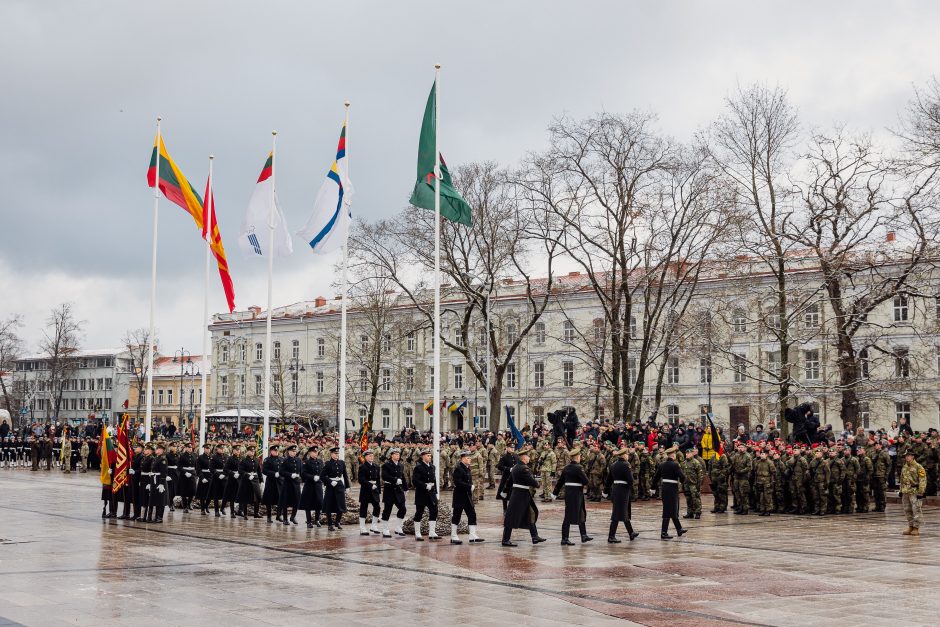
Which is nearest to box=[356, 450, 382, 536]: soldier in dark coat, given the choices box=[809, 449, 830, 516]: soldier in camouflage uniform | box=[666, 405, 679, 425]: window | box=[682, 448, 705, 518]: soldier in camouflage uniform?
box=[682, 448, 705, 518]: soldier in camouflage uniform

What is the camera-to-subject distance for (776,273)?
32688mm

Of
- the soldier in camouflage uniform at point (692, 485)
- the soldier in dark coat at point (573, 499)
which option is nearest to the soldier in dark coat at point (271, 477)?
the soldier in dark coat at point (573, 499)

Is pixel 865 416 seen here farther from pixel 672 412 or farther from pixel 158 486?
pixel 158 486

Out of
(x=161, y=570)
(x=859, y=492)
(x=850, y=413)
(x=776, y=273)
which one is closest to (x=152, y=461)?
(x=161, y=570)

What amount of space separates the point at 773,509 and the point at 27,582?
16722 millimetres

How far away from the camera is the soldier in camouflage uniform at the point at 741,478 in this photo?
22.5m

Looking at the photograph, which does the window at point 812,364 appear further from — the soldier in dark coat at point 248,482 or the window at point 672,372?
the soldier in dark coat at point 248,482

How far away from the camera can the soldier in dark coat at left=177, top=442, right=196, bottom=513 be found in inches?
893

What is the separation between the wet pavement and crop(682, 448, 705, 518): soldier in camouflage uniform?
1.33 meters

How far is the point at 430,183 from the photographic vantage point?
18.9 metres

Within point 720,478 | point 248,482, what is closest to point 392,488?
point 248,482

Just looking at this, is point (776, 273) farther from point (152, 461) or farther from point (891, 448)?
point (152, 461)

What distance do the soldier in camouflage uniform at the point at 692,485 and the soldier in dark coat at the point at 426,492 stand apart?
6769mm

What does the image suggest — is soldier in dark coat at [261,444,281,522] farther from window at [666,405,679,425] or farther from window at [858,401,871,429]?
window at [666,405,679,425]
